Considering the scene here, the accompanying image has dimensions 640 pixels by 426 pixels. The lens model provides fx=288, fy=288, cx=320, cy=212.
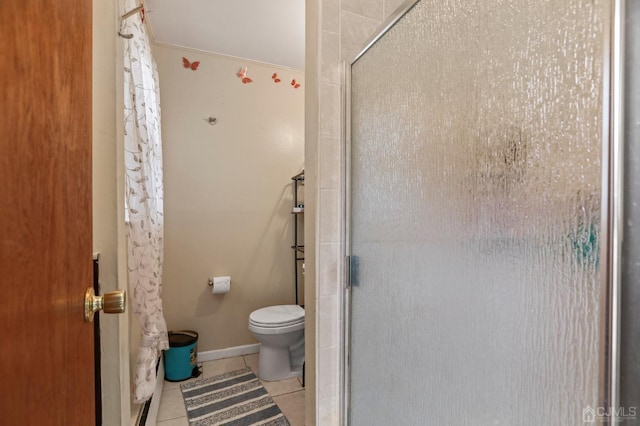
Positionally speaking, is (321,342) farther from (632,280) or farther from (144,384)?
(632,280)

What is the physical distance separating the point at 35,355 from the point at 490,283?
807mm

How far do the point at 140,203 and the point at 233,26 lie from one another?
149 cm

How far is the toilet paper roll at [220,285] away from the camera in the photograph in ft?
7.80

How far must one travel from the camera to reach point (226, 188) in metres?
2.50

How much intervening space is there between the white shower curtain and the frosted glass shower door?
3.31ft

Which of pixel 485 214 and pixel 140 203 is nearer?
pixel 485 214

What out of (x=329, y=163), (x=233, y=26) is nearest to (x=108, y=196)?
(x=329, y=163)

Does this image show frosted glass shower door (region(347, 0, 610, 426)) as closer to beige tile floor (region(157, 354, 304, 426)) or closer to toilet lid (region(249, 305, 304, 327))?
beige tile floor (region(157, 354, 304, 426))

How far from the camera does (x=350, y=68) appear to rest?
1.19m

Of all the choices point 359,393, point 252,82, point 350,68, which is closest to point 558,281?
point 359,393

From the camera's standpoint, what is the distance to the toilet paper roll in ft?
7.80

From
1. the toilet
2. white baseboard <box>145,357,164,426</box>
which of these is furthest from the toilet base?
white baseboard <box>145,357,164,426</box>

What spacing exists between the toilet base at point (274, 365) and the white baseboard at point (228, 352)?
0.40 m

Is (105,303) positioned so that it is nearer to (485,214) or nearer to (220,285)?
(485,214)
